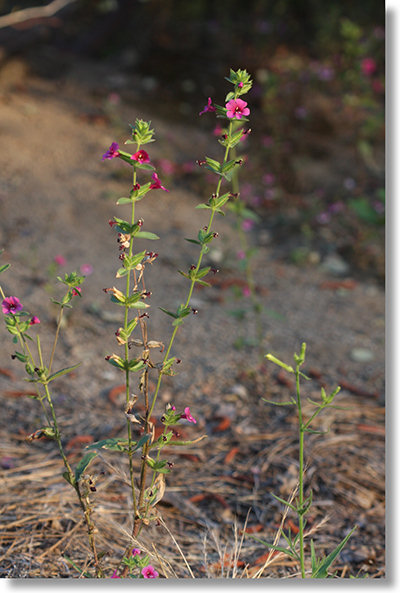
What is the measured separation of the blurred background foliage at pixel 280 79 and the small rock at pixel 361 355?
2.40 feet

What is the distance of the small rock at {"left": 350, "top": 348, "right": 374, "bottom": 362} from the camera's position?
8.73ft

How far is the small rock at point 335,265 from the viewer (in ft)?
11.0

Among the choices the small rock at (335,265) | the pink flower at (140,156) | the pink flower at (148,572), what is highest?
the pink flower at (140,156)

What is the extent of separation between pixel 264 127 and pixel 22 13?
184 centimetres

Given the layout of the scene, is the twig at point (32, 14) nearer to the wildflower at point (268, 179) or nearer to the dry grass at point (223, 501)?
the wildflower at point (268, 179)

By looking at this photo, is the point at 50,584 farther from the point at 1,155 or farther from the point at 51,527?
the point at 1,155

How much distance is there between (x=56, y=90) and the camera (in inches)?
173

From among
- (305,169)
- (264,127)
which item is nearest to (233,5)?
(264,127)

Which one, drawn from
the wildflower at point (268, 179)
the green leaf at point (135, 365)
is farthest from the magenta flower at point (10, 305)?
the wildflower at point (268, 179)

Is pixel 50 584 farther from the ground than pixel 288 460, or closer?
farther from the ground

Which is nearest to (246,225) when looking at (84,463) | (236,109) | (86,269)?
(86,269)

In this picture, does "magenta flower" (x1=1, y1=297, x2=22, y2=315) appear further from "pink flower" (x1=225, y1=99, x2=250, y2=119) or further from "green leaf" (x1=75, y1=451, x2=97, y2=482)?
"pink flower" (x1=225, y1=99, x2=250, y2=119)

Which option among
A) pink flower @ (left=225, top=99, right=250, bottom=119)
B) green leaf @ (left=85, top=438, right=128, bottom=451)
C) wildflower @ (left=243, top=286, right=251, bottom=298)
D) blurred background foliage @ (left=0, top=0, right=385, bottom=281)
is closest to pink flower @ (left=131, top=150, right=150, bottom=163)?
pink flower @ (left=225, top=99, right=250, bottom=119)

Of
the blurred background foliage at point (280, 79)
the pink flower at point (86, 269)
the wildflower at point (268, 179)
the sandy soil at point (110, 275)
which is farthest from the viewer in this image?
the wildflower at point (268, 179)
